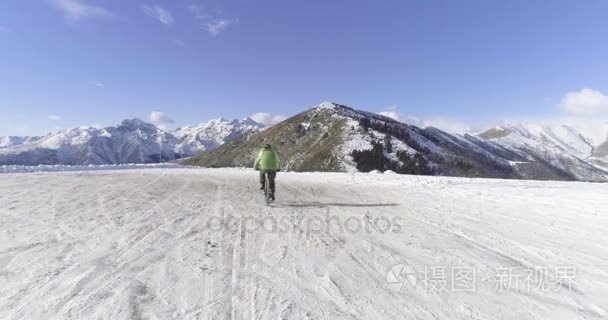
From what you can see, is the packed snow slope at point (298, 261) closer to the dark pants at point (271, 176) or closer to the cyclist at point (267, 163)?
the dark pants at point (271, 176)

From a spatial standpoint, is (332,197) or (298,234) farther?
(332,197)


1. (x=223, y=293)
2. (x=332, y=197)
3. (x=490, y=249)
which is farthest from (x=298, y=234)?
(x=332, y=197)

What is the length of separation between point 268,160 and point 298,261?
817cm

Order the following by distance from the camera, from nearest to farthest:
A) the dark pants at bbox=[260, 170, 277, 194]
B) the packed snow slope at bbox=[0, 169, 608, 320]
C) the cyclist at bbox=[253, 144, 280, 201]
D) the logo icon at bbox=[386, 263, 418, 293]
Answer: the packed snow slope at bbox=[0, 169, 608, 320] → the logo icon at bbox=[386, 263, 418, 293] → the dark pants at bbox=[260, 170, 277, 194] → the cyclist at bbox=[253, 144, 280, 201]

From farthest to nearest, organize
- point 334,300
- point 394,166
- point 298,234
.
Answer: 1. point 394,166
2. point 298,234
3. point 334,300

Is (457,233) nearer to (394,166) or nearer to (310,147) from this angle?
(394,166)

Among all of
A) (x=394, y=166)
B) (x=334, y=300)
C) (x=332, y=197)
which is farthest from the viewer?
(x=394, y=166)

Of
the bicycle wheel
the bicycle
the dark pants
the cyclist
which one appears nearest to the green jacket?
the cyclist

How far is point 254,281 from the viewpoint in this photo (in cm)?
537

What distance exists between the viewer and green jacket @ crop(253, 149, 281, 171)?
14.1m

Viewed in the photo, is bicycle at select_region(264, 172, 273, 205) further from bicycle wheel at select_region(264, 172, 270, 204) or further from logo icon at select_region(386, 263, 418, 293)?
logo icon at select_region(386, 263, 418, 293)

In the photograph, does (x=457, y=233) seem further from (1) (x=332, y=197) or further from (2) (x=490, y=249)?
(1) (x=332, y=197)

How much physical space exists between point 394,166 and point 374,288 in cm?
14783

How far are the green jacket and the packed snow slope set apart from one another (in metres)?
2.42
